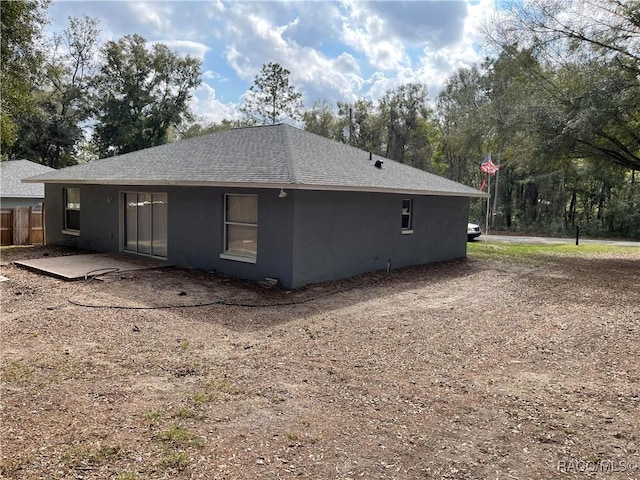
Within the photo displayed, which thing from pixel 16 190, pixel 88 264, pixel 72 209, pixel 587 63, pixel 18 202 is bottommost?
pixel 88 264

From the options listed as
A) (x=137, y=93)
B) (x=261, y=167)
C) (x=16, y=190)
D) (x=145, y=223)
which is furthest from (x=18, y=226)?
(x=137, y=93)

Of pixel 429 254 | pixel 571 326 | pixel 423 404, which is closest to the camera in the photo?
pixel 423 404

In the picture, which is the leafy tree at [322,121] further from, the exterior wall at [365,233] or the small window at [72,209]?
the small window at [72,209]

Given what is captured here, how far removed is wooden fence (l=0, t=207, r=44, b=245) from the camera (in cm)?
1662

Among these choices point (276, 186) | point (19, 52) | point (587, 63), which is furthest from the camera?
point (587, 63)

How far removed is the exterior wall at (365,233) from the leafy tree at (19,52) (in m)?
9.76

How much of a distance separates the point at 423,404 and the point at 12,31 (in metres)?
14.3

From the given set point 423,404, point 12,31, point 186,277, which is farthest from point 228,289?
point 12,31

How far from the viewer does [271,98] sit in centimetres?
3806

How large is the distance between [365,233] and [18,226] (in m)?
13.7

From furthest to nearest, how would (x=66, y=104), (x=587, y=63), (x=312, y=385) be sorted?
1. (x=66, y=104)
2. (x=587, y=63)
3. (x=312, y=385)

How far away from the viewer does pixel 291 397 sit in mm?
4301

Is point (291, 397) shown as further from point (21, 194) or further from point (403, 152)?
point (403, 152)

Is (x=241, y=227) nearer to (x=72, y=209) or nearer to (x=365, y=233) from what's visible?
(x=365, y=233)
